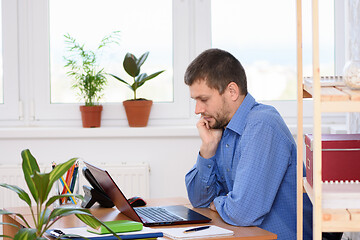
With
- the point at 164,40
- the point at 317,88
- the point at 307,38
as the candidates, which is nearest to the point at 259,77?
the point at 307,38

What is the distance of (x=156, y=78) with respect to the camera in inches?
144

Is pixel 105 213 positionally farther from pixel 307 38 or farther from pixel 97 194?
pixel 307 38

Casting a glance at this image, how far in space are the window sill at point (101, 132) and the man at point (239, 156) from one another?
1082 mm

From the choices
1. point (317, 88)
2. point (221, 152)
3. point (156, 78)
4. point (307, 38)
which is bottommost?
point (221, 152)

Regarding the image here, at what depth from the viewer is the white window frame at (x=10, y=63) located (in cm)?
361

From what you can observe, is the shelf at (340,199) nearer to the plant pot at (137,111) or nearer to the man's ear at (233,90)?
the man's ear at (233,90)

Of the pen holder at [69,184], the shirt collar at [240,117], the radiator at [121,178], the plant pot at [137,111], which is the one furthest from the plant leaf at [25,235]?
the plant pot at [137,111]

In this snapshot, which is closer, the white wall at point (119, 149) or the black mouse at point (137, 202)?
the black mouse at point (137, 202)

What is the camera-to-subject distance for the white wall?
11.4ft

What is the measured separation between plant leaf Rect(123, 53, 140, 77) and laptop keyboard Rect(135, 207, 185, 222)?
137 cm

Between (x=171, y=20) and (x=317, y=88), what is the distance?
2507 millimetres

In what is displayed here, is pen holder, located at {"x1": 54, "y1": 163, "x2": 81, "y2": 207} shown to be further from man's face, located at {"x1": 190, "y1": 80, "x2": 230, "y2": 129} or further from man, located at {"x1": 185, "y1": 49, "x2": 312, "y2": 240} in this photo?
man's face, located at {"x1": 190, "y1": 80, "x2": 230, "y2": 129}

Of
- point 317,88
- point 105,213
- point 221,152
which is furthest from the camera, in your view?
point 221,152

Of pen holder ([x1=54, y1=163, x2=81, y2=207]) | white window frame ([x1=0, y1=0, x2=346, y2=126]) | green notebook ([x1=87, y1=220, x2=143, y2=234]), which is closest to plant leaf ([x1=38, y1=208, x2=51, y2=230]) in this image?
green notebook ([x1=87, y1=220, x2=143, y2=234])
